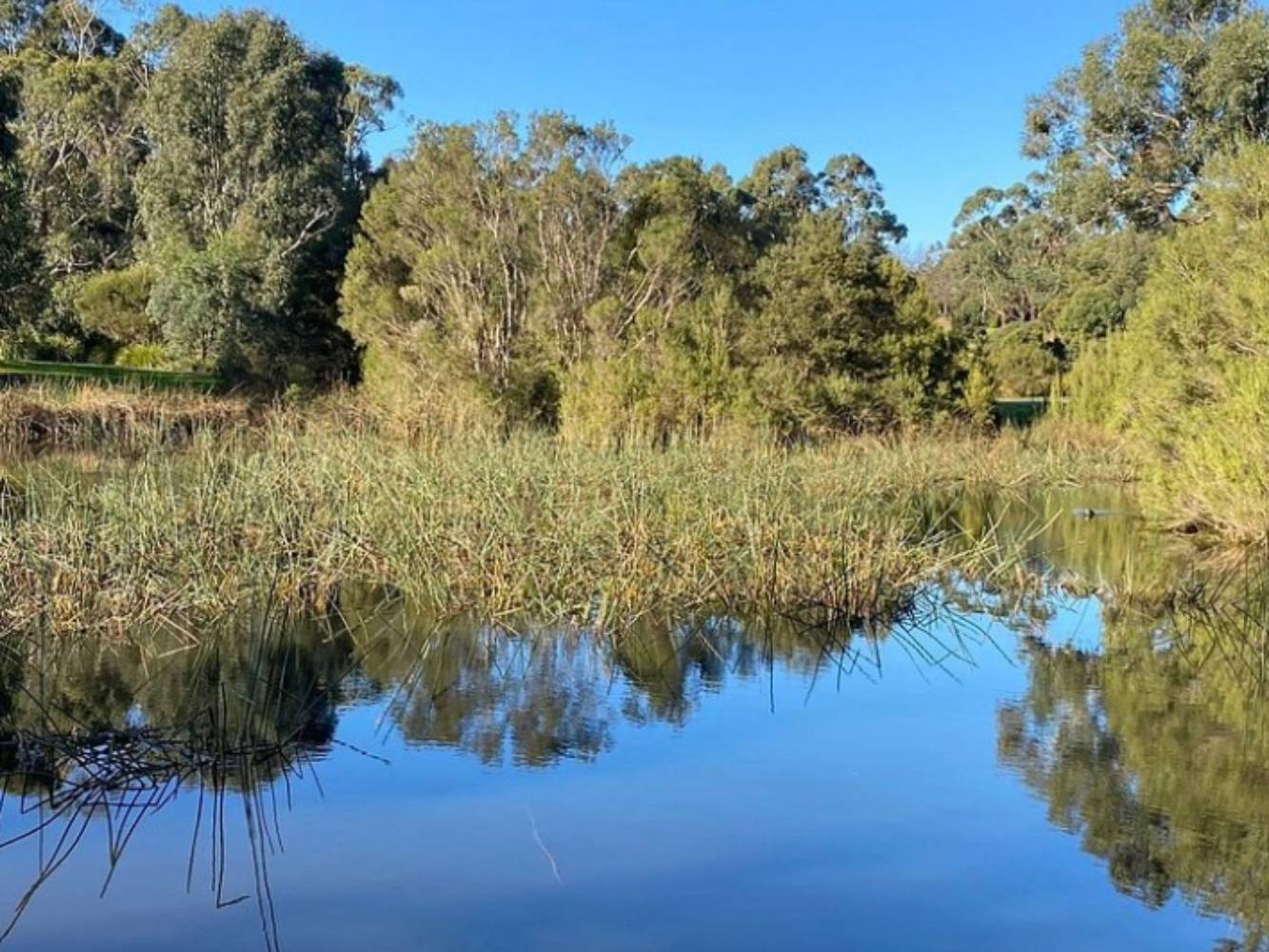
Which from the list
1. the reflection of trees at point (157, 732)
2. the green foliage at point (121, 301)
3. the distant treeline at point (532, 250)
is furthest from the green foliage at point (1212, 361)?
the green foliage at point (121, 301)

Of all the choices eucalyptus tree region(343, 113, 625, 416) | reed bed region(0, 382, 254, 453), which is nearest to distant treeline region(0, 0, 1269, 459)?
eucalyptus tree region(343, 113, 625, 416)

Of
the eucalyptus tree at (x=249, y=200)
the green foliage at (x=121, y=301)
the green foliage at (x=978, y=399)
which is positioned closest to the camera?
the green foliage at (x=978, y=399)

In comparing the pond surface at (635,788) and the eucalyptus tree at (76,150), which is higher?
the eucalyptus tree at (76,150)

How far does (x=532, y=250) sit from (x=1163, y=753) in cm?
1376

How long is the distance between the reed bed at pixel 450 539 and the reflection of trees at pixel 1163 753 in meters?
1.48

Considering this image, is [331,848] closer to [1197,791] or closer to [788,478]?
[1197,791]

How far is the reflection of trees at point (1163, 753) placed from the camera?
12.5 feet

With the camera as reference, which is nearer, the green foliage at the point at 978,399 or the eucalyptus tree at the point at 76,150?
the green foliage at the point at 978,399

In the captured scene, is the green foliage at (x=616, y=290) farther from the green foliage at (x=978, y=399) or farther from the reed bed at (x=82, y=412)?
the reed bed at (x=82, y=412)

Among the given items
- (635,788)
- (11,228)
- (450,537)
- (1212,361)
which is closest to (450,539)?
(450,537)

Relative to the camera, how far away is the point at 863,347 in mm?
17125

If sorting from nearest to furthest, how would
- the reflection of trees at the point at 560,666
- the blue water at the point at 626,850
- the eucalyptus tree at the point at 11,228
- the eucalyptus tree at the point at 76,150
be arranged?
the blue water at the point at 626,850 → the reflection of trees at the point at 560,666 → the eucalyptus tree at the point at 11,228 → the eucalyptus tree at the point at 76,150

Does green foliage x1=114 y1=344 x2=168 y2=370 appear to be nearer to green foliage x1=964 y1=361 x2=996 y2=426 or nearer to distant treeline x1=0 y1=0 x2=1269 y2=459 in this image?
distant treeline x1=0 y1=0 x2=1269 y2=459

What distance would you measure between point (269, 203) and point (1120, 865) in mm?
22765
